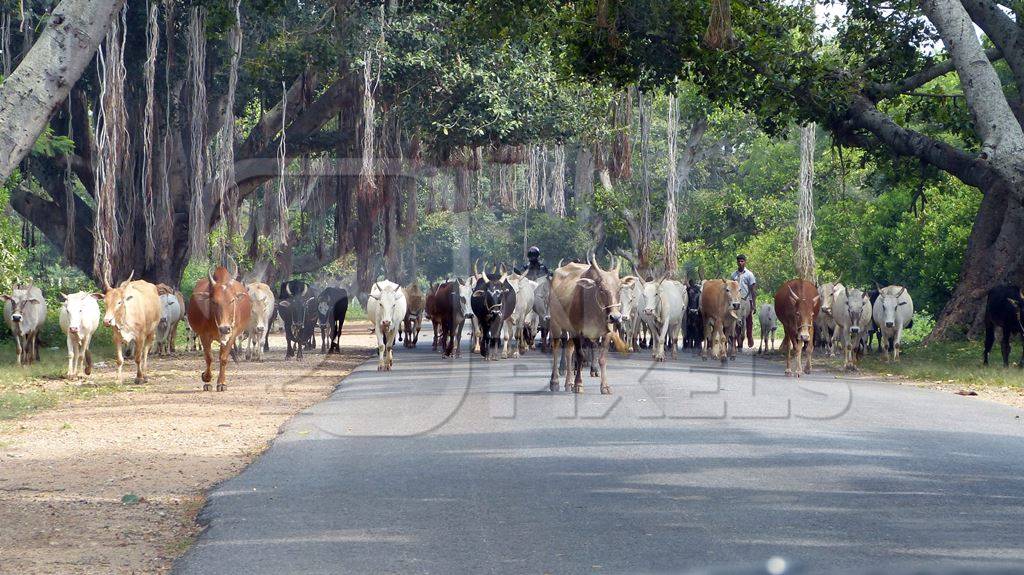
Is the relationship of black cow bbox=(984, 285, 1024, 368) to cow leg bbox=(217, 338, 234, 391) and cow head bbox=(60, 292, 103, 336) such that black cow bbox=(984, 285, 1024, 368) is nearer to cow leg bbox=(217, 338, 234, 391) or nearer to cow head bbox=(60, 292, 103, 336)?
cow leg bbox=(217, 338, 234, 391)

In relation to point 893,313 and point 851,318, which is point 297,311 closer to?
point 851,318

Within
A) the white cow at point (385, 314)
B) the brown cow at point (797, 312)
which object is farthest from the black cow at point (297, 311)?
the brown cow at point (797, 312)

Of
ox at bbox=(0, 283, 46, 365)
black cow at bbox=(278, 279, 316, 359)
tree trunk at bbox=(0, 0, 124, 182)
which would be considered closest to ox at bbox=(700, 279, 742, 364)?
black cow at bbox=(278, 279, 316, 359)

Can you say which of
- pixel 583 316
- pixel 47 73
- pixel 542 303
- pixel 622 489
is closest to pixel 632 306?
pixel 542 303

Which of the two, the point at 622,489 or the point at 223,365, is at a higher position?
the point at 223,365

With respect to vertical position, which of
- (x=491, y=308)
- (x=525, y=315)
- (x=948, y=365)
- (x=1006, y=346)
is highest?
(x=491, y=308)

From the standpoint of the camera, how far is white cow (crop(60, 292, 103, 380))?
20.4 m

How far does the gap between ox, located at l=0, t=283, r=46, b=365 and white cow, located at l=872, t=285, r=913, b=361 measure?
15.5 meters

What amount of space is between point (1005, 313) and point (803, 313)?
364cm

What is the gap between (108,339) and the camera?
29359 millimetres

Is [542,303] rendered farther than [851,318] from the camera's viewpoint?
Yes

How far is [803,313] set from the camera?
20.5 metres

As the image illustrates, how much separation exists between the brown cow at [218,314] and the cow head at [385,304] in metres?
3.90

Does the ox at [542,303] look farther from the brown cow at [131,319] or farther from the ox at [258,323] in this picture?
the brown cow at [131,319]
